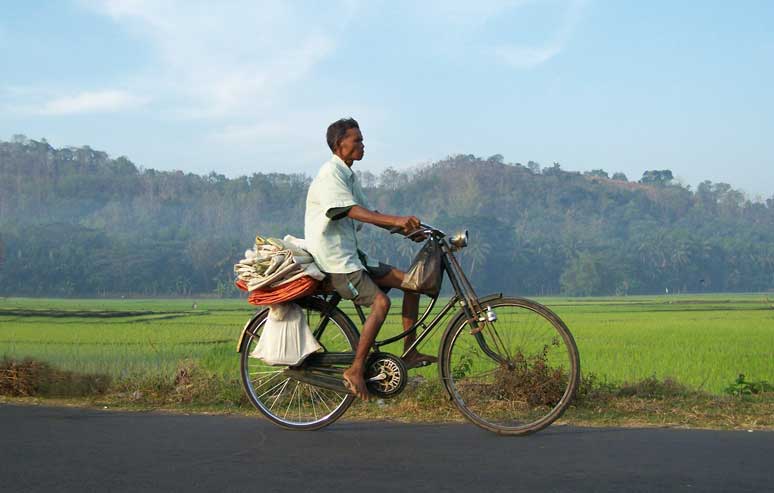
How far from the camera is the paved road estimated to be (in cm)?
359

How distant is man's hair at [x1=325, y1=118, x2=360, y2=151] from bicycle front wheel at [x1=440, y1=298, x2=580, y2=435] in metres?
1.27

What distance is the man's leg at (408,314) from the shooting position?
5035 mm

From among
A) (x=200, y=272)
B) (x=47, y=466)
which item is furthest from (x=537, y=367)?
(x=200, y=272)

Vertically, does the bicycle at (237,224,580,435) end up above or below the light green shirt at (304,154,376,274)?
below

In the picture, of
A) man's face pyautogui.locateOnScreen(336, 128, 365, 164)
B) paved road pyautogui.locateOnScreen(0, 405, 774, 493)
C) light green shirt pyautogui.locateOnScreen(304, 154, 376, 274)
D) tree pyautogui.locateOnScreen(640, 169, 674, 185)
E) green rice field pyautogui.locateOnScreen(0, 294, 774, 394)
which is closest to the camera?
paved road pyautogui.locateOnScreen(0, 405, 774, 493)

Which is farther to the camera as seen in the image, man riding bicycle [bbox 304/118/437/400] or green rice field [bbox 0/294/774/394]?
green rice field [bbox 0/294/774/394]

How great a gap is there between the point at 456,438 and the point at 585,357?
32.1 feet

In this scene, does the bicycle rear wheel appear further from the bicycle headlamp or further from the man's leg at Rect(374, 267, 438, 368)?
the bicycle headlamp

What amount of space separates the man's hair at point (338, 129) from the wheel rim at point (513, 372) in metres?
1.31

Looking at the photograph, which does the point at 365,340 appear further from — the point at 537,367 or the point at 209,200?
the point at 209,200

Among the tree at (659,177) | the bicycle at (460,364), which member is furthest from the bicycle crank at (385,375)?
the tree at (659,177)

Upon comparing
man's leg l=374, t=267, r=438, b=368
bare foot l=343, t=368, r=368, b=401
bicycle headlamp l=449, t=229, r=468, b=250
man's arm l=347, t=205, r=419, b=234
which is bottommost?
bare foot l=343, t=368, r=368, b=401

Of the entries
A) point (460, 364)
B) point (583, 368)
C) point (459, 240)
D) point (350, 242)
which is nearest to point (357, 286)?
point (350, 242)

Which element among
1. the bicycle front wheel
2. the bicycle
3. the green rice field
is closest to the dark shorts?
the bicycle
